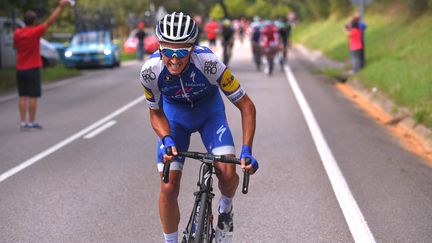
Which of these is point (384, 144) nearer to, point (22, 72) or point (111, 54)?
point (22, 72)

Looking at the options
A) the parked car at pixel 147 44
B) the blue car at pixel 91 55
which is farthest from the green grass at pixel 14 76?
the parked car at pixel 147 44

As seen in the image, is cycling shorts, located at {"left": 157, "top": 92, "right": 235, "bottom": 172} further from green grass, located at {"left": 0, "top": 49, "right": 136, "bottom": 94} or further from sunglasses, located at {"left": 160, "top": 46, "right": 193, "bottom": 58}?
green grass, located at {"left": 0, "top": 49, "right": 136, "bottom": 94}

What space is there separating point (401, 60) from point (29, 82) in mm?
11390

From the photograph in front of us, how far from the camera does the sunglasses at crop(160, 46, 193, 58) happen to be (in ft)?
14.9

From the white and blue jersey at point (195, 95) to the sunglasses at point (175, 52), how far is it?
246mm

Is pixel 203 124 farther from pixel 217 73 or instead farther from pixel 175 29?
pixel 175 29

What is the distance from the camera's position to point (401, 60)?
68.2 feet

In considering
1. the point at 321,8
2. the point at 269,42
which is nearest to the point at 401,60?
the point at 269,42

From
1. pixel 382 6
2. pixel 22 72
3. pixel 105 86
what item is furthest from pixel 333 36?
pixel 22 72

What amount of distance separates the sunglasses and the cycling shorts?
609 mm

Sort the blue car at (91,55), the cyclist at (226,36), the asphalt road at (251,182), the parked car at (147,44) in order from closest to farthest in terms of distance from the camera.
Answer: the asphalt road at (251,182) < the cyclist at (226,36) < the blue car at (91,55) < the parked car at (147,44)

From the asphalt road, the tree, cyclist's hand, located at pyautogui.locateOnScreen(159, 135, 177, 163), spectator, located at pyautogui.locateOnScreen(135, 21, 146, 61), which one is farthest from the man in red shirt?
the tree

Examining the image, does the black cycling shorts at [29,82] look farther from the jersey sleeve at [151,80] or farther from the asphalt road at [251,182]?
the jersey sleeve at [151,80]

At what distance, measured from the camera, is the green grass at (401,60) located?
14586 mm
